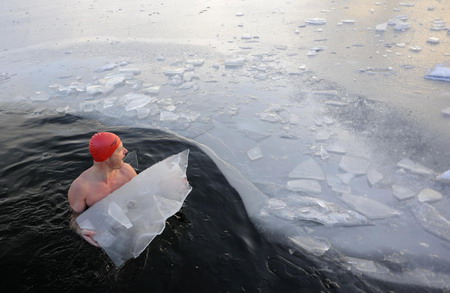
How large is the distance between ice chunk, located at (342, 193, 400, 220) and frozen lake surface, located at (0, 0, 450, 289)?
0.8 inches

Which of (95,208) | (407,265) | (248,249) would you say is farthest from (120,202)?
(407,265)

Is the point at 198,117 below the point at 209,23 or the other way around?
below

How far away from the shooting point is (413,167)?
3.54 metres

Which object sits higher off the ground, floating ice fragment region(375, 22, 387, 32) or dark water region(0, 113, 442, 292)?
floating ice fragment region(375, 22, 387, 32)

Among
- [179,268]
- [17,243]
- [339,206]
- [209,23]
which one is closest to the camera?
[179,268]

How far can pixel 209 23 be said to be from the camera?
930 cm

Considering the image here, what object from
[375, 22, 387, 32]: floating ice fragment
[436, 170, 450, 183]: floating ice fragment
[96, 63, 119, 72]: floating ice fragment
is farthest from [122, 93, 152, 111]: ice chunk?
[375, 22, 387, 32]: floating ice fragment

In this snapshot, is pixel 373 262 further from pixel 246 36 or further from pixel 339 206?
pixel 246 36

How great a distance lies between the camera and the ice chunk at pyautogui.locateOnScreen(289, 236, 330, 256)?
8.95 ft

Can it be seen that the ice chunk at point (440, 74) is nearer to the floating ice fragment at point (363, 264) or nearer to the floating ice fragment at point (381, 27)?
the floating ice fragment at point (381, 27)

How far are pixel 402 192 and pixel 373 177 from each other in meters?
0.32

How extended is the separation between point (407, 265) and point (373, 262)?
0.27 m

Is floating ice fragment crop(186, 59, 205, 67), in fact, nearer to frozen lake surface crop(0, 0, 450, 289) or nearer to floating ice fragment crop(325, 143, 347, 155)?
frozen lake surface crop(0, 0, 450, 289)

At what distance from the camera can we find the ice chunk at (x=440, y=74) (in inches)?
204
